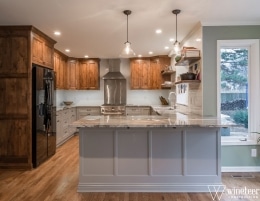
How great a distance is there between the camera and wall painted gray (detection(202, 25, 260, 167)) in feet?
12.8

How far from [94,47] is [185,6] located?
125 inches

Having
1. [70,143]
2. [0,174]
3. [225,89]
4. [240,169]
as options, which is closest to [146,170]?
[240,169]

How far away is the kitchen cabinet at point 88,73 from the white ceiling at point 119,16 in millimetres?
2666

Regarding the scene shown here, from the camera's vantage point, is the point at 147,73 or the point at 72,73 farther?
the point at 72,73

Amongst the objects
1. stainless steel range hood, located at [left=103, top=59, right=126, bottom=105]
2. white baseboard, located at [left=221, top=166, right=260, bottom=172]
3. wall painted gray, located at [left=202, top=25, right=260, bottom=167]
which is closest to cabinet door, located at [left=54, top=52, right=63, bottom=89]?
stainless steel range hood, located at [left=103, top=59, right=126, bottom=105]

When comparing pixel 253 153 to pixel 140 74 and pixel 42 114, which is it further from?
pixel 140 74

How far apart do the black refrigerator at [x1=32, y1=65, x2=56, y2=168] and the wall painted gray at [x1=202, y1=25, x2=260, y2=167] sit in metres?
2.95

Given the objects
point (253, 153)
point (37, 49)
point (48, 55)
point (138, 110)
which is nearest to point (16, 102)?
point (37, 49)

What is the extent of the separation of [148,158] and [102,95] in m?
5.03

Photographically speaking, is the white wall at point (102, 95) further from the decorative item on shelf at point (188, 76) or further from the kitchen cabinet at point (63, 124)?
the decorative item on shelf at point (188, 76)

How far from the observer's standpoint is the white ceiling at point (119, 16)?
3.08 m

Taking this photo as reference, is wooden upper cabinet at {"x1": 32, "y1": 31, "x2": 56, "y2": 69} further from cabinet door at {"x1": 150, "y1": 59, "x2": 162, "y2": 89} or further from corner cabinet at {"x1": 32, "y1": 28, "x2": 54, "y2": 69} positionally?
cabinet door at {"x1": 150, "y1": 59, "x2": 162, "y2": 89}

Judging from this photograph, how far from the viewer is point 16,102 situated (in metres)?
4.10

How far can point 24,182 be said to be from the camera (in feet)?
11.5
